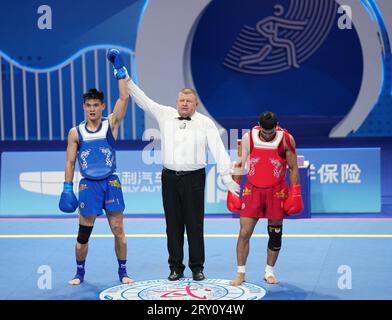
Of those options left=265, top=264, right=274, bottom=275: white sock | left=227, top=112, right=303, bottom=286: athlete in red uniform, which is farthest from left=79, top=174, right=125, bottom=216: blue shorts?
left=265, top=264, right=274, bottom=275: white sock

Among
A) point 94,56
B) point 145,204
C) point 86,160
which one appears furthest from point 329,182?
point 94,56

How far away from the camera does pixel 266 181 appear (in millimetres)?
6406

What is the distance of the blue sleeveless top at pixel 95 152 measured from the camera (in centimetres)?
648

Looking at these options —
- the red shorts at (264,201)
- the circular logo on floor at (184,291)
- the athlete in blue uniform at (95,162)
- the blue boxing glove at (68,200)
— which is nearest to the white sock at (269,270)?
the circular logo on floor at (184,291)

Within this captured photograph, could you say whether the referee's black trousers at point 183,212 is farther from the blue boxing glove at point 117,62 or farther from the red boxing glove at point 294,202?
the blue boxing glove at point 117,62

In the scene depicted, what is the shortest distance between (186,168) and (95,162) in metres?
0.76

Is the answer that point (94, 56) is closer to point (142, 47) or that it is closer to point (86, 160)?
point (142, 47)

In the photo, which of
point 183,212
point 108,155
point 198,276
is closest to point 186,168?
point 183,212

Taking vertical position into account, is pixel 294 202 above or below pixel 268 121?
below

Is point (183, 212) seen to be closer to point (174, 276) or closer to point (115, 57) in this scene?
point (174, 276)

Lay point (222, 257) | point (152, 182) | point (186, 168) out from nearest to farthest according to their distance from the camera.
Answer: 1. point (186, 168)
2. point (222, 257)
3. point (152, 182)

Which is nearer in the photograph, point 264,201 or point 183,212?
point 264,201

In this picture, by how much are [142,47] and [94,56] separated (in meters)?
1.45

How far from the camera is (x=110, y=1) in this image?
1268 cm
